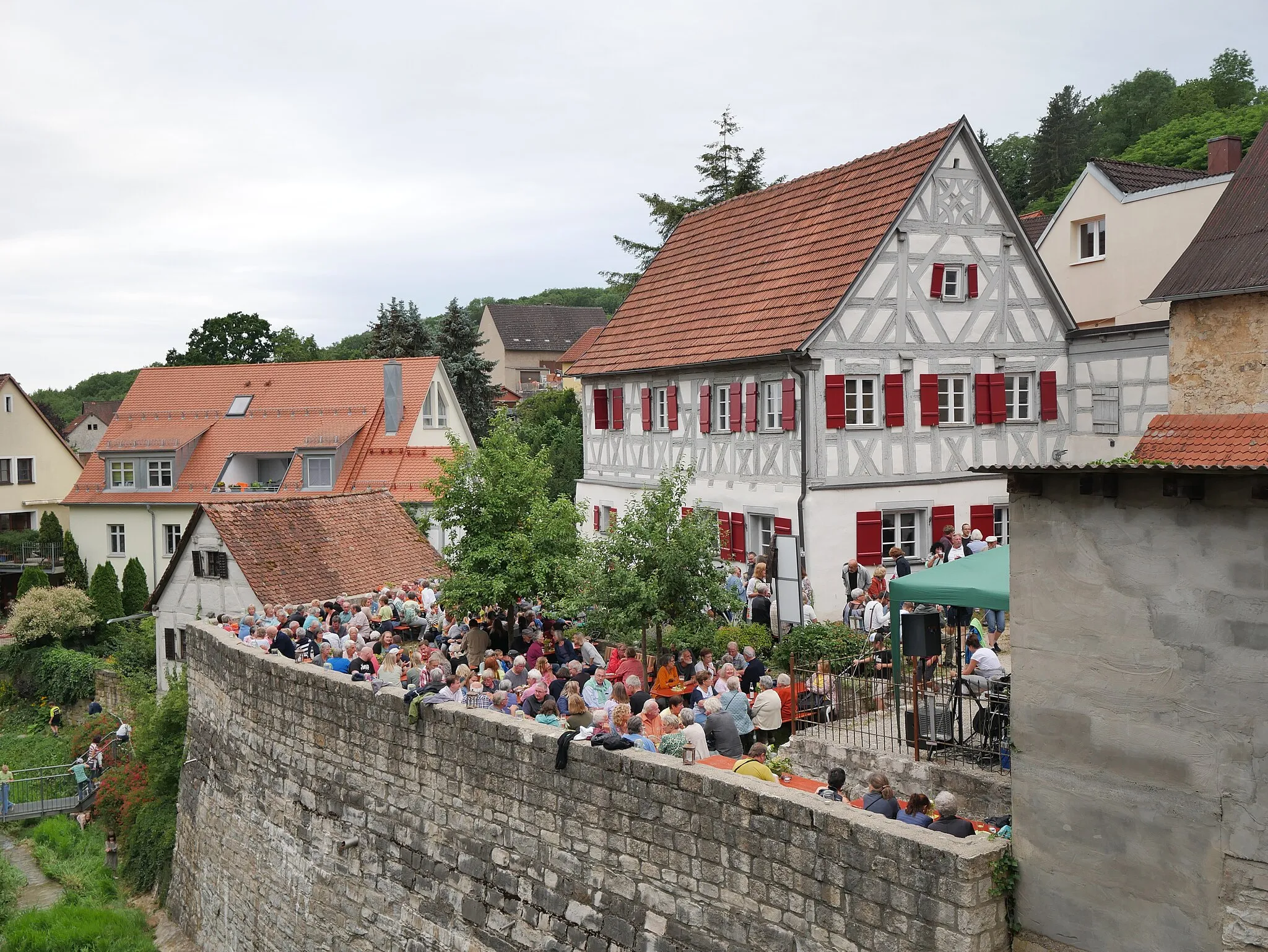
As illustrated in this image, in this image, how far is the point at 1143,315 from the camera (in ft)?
85.6

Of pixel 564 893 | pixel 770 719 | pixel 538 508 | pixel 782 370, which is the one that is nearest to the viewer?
pixel 564 893

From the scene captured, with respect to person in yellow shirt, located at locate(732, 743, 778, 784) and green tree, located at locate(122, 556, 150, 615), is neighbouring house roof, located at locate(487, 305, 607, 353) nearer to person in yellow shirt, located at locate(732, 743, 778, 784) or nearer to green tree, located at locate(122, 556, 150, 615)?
green tree, located at locate(122, 556, 150, 615)

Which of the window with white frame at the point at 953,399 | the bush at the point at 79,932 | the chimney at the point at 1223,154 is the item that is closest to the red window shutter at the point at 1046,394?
the window with white frame at the point at 953,399

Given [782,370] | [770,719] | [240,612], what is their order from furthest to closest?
[240,612]
[782,370]
[770,719]

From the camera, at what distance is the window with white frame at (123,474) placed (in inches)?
1678

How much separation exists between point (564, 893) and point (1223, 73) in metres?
66.6

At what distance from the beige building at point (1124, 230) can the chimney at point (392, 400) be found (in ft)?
70.8

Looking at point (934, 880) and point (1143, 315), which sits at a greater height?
point (1143, 315)

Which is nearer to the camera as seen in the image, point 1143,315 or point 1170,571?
point 1170,571

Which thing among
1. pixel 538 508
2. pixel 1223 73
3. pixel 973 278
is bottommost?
pixel 538 508

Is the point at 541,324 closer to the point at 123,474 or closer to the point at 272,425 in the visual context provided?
the point at 272,425

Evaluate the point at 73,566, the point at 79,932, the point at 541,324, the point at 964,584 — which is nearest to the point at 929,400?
the point at 964,584

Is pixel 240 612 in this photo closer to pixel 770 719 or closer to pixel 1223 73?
pixel 770 719

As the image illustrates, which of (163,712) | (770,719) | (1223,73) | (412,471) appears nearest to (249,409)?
(412,471)
